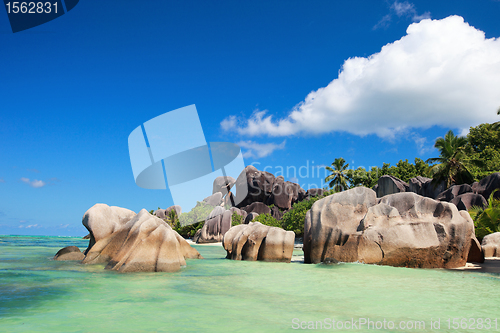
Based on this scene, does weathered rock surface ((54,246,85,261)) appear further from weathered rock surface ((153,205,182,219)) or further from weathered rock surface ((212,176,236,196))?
weathered rock surface ((212,176,236,196))

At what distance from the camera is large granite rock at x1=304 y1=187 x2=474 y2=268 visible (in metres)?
11.2

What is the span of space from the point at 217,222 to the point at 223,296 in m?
26.7

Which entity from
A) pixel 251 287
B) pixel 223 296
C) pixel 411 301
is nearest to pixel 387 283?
pixel 411 301

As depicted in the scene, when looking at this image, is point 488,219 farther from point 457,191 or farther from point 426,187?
point 426,187

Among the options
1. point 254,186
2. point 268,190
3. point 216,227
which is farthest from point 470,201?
point 254,186

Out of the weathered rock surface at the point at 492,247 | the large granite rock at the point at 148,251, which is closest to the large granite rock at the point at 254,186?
the weathered rock surface at the point at 492,247

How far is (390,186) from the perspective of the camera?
107ft

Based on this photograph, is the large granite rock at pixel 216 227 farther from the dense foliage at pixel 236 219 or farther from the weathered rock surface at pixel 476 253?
the weathered rock surface at pixel 476 253

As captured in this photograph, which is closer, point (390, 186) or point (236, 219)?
point (390, 186)

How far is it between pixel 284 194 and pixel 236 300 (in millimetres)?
41326

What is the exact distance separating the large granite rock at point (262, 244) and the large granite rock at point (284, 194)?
31.4 metres

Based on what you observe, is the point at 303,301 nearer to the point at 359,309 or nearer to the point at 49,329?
the point at 359,309

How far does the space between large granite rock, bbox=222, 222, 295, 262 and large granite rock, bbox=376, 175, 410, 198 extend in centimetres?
2167

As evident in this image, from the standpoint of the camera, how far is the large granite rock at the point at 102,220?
1283cm
